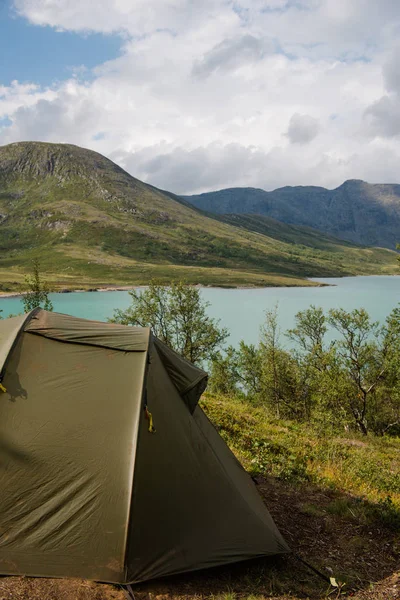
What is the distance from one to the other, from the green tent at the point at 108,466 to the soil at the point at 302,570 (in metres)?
0.21

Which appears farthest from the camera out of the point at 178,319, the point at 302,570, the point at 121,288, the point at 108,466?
the point at 121,288

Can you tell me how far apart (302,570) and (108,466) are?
138 inches

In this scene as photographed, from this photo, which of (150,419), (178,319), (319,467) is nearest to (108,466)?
(150,419)

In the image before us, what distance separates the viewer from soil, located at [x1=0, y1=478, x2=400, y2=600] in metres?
5.27

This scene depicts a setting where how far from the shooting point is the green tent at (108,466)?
5637mm

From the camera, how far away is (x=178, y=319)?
142 ft

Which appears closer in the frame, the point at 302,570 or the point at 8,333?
the point at 302,570

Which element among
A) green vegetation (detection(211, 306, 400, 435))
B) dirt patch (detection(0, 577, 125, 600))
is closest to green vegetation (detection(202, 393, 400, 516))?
dirt patch (detection(0, 577, 125, 600))

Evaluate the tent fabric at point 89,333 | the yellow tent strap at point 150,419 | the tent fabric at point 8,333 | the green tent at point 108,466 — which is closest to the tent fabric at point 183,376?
the green tent at point 108,466

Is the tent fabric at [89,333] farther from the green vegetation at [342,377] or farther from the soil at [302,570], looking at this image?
the green vegetation at [342,377]

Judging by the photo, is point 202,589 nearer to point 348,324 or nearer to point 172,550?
point 172,550

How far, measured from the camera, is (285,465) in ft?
35.8

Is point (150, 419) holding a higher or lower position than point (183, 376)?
lower

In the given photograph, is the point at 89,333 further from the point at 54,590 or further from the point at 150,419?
the point at 54,590
